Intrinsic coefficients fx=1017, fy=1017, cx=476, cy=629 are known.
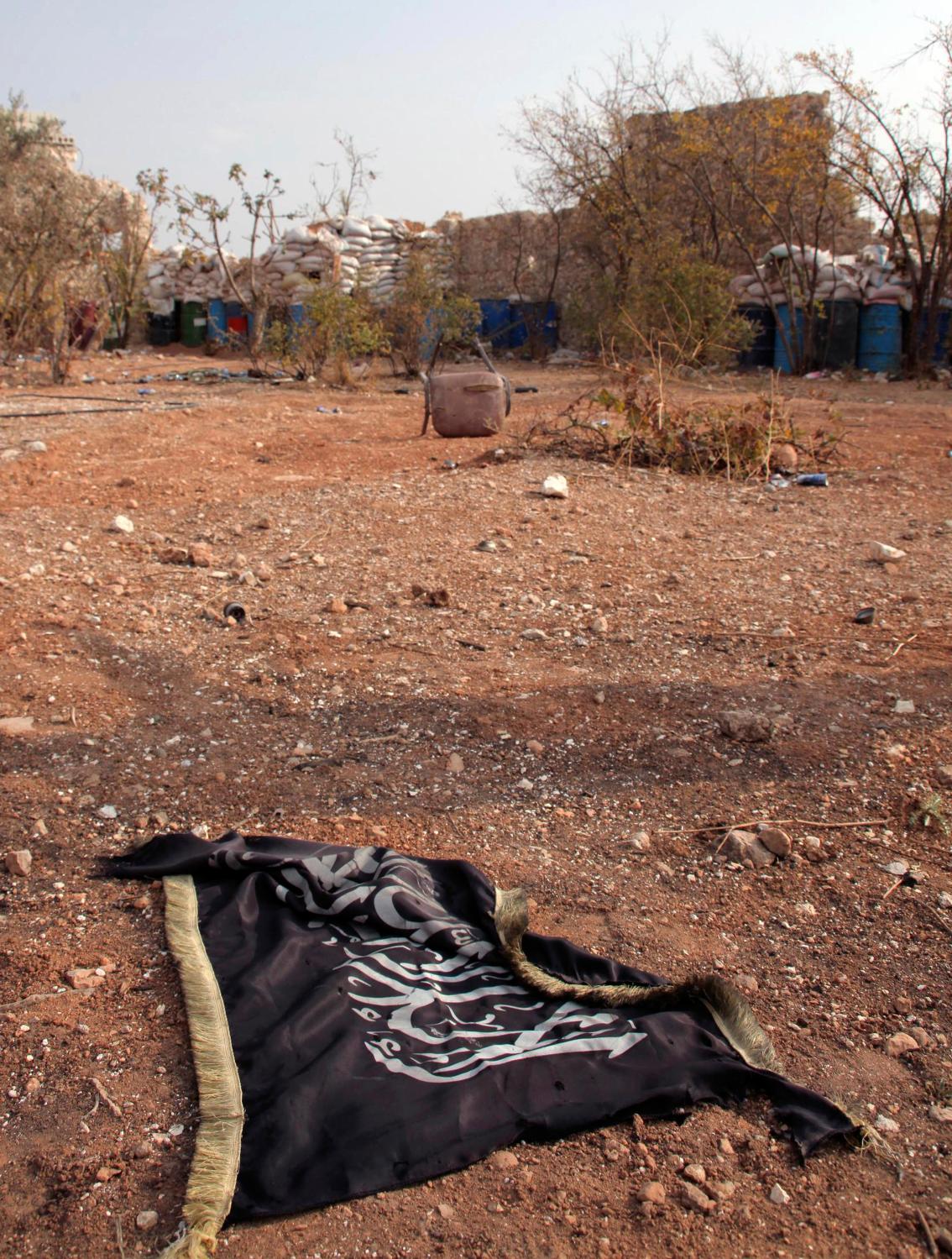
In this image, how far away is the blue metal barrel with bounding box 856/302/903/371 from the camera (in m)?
11.2

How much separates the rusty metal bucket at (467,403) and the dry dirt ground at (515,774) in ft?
4.86

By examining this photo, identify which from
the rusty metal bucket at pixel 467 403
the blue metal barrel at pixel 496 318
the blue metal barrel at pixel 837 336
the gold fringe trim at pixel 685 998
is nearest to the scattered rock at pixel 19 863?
the gold fringe trim at pixel 685 998

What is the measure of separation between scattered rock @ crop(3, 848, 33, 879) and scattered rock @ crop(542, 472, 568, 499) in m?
3.35

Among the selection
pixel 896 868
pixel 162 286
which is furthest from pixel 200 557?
pixel 162 286

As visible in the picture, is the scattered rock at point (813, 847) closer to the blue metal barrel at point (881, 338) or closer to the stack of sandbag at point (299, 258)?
the blue metal barrel at point (881, 338)

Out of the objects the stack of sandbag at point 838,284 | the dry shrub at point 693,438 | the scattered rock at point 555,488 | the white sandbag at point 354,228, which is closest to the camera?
the scattered rock at point 555,488

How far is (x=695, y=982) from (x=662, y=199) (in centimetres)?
1365

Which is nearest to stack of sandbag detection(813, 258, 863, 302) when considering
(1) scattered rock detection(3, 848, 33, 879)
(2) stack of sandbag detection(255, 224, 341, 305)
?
(2) stack of sandbag detection(255, 224, 341, 305)

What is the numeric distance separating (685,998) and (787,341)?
10.9 metres

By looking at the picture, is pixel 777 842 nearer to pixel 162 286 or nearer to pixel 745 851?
pixel 745 851

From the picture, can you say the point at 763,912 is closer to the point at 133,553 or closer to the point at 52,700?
the point at 52,700

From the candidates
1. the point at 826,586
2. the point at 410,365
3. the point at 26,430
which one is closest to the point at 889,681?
the point at 826,586

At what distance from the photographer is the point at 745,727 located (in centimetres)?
255

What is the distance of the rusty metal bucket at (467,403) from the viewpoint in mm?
6461
